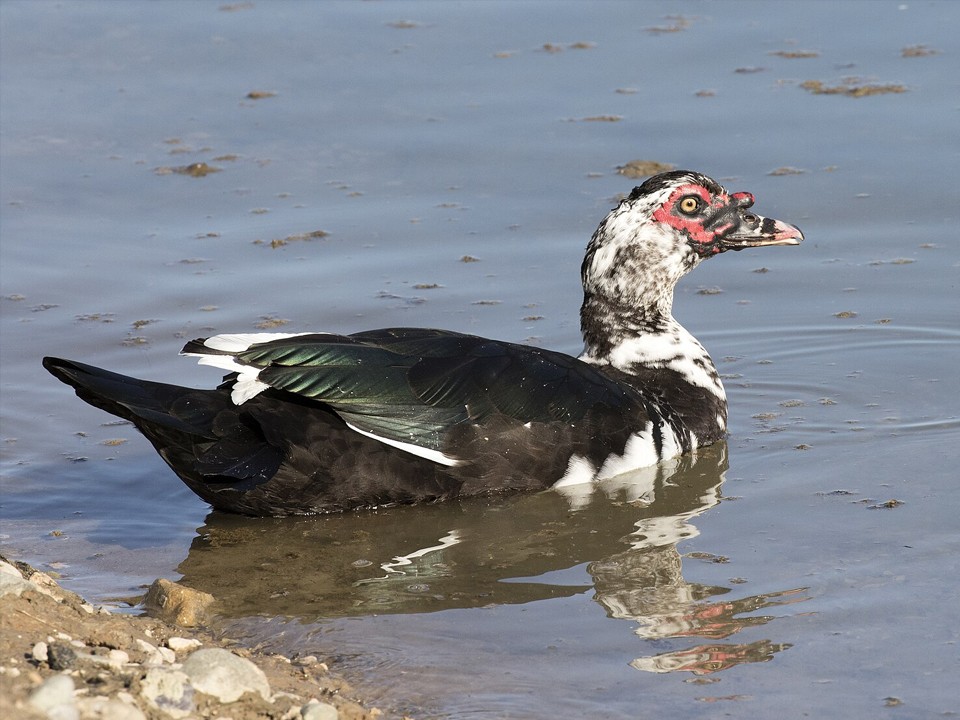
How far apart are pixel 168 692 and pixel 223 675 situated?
223 mm

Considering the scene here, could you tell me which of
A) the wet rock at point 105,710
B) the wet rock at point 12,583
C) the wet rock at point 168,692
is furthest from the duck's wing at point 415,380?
the wet rock at point 105,710

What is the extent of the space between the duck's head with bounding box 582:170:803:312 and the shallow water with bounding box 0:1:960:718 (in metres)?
0.77

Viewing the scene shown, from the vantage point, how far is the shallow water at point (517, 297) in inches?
205

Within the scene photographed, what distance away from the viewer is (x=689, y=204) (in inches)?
296

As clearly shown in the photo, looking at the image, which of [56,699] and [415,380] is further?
[415,380]

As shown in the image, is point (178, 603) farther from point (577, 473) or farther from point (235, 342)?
point (577, 473)

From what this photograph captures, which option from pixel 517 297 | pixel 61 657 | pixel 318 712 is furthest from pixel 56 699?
pixel 517 297

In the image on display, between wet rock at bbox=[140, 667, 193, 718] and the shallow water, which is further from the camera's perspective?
the shallow water

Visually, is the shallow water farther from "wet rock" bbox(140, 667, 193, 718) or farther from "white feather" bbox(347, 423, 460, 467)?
"wet rock" bbox(140, 667, 193, 718)

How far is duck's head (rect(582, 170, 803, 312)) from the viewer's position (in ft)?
24.5

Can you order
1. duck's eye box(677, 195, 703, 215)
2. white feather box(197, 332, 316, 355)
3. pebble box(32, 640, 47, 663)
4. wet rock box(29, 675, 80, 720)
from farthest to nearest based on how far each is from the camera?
duck's eye box(677, 195, 703, 215), white feather box(197, 332, 316, 355), pebble box(32, 640, 47, 663), wet rock box(29, 675, 80, 720)

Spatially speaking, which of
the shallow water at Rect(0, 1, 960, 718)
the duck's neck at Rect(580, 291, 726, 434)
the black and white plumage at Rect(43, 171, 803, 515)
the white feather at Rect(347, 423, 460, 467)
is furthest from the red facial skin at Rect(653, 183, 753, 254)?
the white feather at Rect(347, 423, 460, 467)

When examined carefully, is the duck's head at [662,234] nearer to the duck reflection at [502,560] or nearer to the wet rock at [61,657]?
the duck reflection at [502,560]

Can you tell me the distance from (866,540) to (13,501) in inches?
143
